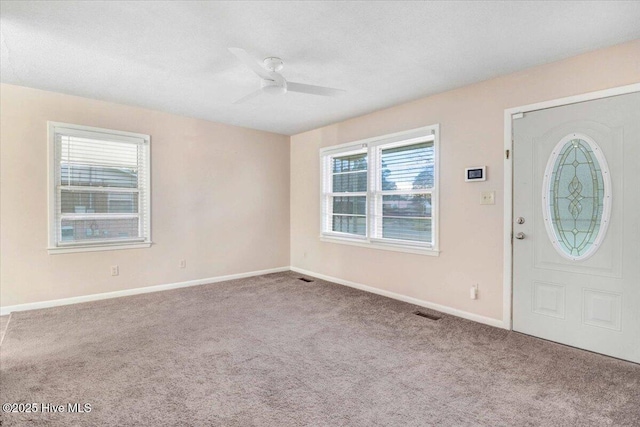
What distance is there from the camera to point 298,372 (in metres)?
2.39

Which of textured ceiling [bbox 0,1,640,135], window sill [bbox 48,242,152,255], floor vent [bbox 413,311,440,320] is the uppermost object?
textured ceiling [bbox 0,1,640,135]

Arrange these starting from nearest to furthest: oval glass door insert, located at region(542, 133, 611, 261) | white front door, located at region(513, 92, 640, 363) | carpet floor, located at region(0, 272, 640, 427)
Answer: carpet floor, located at region(0, 272, 640, 427) < white front door, located at region(513, 92, 640, 363) < oval glass door insert, located at region(542, 133, 611, 261)

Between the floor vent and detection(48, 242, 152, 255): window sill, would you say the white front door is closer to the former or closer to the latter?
the floor vent

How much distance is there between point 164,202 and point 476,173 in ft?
13.3

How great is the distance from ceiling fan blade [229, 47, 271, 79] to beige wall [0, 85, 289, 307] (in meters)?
2.63

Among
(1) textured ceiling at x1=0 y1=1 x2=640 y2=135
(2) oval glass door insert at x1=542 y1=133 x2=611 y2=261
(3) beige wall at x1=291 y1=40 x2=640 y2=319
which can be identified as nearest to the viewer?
(1) textured ceiling at x1=0 y1=1 x2=640 y2=135

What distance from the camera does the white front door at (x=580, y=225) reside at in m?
2.54

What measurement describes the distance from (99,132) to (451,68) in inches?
165

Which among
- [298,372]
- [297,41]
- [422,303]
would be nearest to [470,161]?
[422,303]

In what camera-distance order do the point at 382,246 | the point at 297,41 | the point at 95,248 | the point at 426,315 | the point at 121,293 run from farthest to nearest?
the point at 382,246 < the point at 121,293 < the point at 95,248 < the point at 426,315 < the point at 297,41

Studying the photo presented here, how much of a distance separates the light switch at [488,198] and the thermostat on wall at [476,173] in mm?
154

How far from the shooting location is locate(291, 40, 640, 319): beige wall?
109 inches

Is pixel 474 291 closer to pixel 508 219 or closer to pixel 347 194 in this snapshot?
pixel 508 219

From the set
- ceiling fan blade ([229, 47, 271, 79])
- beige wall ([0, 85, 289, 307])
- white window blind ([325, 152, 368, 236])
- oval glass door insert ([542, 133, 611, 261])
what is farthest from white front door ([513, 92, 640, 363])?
beige wall ([0, 85, 289, 307])
